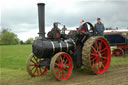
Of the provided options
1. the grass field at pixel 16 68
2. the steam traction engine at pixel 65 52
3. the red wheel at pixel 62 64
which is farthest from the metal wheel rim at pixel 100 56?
the grass field at pixel 16 68

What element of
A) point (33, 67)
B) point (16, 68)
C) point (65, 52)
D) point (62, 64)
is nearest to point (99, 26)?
point (65, 52)

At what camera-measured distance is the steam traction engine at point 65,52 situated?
4.93 meters

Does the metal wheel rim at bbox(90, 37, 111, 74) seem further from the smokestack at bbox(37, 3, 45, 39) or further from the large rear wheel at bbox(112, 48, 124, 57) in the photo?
the large rear wheel at bbox(112, 48, 124, 57)

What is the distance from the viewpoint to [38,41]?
5.03 metres

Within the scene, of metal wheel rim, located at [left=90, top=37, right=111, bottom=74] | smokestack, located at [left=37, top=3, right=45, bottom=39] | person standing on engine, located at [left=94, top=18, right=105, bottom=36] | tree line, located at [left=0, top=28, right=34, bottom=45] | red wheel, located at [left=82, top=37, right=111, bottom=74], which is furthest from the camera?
tree line, located at [left=0, top=28, right=34, bottom=45]

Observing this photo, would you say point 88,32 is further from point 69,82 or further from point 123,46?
point 123,46

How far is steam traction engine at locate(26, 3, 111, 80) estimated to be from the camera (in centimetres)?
493

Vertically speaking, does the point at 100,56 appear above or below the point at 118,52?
above

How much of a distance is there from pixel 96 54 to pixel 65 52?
109 cm

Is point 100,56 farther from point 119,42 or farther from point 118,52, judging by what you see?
point 119,42

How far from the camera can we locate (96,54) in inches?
229

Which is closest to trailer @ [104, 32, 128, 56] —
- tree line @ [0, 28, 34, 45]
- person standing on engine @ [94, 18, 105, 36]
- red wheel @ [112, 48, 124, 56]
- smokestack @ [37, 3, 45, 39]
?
red wheel @ [112, 48, 124, 56]

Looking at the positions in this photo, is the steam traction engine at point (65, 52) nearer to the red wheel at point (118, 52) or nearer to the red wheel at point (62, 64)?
the red wheel at point (62, 64)

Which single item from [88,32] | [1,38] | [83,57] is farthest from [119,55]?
[1,38]
